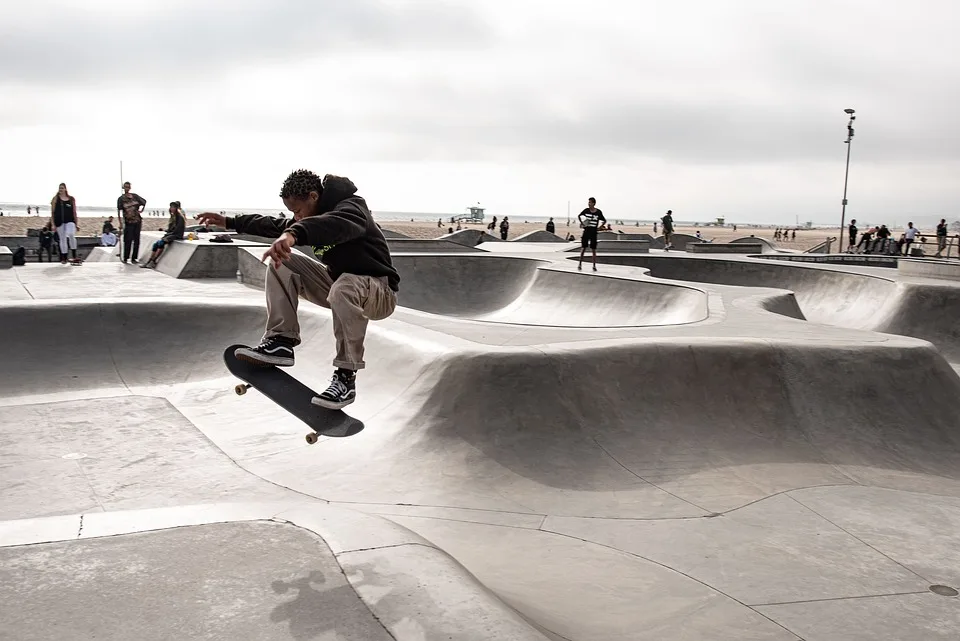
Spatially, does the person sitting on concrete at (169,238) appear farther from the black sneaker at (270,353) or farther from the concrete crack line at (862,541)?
the concrete crack line at (862,541)

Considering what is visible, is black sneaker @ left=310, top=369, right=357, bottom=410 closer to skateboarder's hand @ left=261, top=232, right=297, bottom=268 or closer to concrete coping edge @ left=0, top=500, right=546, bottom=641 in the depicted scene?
concrete coping edge @ left=0, top=500, right=546, bottom=641

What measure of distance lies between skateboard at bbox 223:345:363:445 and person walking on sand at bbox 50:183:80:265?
505 inches

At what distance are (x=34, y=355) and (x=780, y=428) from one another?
29.9ft

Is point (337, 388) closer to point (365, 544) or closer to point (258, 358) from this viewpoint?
point (258, 358)

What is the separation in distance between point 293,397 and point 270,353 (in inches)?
14.4

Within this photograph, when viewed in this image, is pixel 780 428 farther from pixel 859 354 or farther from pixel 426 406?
pixel 426 406

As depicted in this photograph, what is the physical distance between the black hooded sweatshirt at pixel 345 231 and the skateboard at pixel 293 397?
81 centimetres

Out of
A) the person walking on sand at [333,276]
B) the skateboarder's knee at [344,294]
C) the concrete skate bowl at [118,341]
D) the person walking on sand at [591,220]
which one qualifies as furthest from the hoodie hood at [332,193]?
the person walking on sand at [591,220]

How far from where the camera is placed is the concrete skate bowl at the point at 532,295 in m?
13.9

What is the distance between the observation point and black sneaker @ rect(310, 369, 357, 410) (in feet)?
15.8

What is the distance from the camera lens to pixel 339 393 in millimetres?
4887

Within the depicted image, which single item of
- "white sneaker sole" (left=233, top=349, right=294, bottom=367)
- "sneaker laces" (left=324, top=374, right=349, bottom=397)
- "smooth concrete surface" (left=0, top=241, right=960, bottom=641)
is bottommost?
"smooth concrete surface" (left=0, top=241, right=960, bottom=641)

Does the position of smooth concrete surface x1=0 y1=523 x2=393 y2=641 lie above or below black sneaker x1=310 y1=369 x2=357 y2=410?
below

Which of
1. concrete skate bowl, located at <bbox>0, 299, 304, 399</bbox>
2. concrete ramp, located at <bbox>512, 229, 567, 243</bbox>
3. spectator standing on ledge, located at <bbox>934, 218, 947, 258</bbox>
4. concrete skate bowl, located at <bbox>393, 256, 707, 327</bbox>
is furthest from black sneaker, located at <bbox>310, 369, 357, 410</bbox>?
concrete ramp, located at <bbox>512, 229, 567, 243</bbox>
